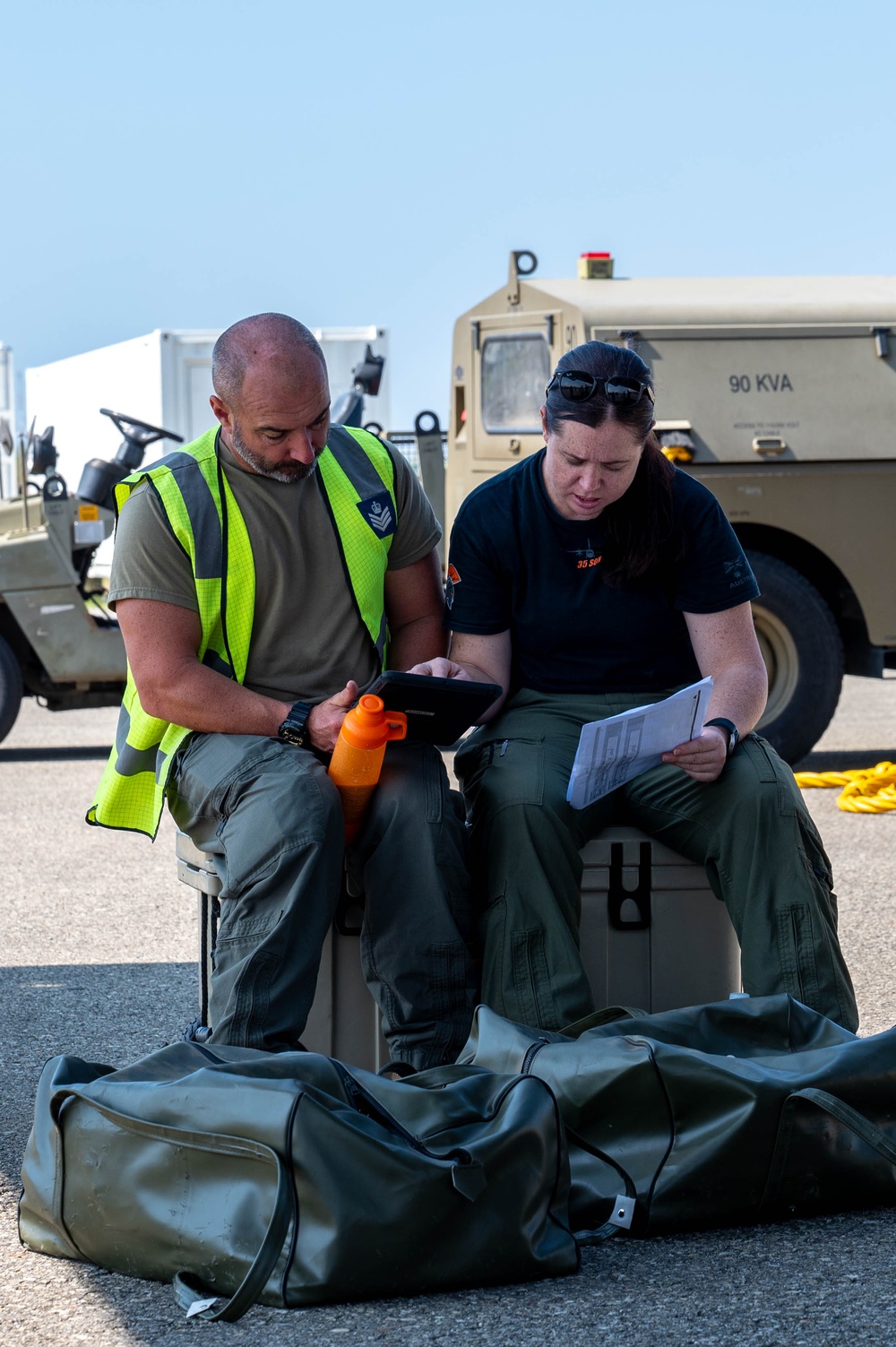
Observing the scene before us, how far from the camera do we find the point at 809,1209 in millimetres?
2389

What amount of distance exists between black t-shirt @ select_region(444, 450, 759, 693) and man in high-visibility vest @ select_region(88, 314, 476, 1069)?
0.12 metres

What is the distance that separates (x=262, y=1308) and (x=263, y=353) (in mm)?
1696

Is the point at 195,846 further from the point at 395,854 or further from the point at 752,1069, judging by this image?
the point at 752,1069

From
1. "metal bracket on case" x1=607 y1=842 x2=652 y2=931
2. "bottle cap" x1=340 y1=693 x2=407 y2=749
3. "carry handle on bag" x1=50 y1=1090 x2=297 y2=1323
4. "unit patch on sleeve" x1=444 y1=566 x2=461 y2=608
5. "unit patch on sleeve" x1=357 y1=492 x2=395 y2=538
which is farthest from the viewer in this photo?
"unit patch on sleeve" x1=444 y1=566 x2=461 y2=608

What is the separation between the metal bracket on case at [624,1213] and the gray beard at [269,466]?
4.85ft

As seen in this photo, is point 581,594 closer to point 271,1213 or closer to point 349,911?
point 349,911

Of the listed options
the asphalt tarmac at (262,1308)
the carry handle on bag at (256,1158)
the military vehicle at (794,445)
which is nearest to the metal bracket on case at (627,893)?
the asphalt tarmac at (262,1308)

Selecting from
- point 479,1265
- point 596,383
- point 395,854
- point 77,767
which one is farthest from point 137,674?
point 77,767

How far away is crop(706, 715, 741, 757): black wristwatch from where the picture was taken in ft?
9.88

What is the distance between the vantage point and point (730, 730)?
3025 millimetres

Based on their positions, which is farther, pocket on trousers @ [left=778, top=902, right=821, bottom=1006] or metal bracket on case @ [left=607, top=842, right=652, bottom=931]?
metal bracket on case @ [left=607, top=842, right=652, bottom=931]

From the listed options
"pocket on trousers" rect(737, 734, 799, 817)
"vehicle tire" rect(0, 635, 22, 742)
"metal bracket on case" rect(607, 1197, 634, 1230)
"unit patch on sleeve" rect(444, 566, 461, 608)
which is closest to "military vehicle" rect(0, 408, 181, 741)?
"vehicle tire" rect(0, 635, 22, 742)

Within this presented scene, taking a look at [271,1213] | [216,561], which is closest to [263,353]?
[216,561]

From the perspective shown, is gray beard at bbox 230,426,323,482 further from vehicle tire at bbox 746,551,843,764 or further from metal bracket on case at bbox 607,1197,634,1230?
vehicle tire at bbox 746,551,843,764
